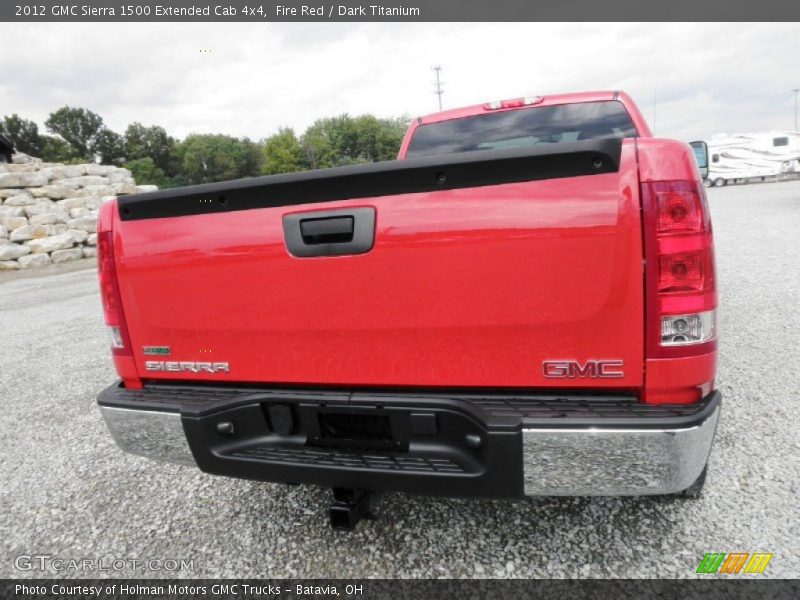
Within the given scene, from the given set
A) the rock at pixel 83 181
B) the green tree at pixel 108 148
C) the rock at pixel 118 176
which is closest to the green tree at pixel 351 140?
the green tree at pixel 108 148

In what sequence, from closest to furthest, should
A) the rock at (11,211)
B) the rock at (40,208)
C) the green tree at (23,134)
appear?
the rock at (11,211) < the rock at (40,208) < the green tree at (23,134)

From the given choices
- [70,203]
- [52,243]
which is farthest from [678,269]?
[70,203]

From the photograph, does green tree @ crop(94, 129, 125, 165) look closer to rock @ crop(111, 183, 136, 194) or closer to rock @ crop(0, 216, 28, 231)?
rock @ crop(111, 183, 136, 194)

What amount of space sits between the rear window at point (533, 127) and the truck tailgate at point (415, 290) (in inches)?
90.2

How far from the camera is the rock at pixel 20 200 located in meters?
17.2

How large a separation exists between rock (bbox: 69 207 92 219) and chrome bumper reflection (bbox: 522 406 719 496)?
20.9 m

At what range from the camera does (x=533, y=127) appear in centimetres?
374

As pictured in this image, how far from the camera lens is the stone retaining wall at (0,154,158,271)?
16391 millimetres

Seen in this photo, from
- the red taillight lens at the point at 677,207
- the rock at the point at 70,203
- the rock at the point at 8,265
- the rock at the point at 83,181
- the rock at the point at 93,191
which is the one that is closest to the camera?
the red taillight lens at the point at 677,207

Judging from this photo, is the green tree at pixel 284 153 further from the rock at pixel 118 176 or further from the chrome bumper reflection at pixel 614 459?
the chrome bumper reflection at pixel 614 459

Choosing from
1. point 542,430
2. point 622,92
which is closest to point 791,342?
point 622,92

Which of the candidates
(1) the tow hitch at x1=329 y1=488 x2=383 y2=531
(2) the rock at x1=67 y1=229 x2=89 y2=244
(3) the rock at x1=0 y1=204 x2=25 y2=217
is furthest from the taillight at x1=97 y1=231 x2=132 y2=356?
(3) the rock at x1=0 y1=204 x2=25 y2=217

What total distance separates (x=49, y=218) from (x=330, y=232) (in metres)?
19.9

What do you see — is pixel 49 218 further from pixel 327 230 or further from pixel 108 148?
pixel 108 148
